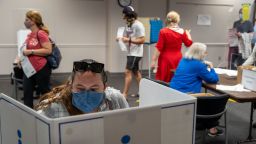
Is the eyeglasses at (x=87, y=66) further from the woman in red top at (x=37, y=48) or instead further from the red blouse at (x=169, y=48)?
the red blouse at (x=169, y=48)

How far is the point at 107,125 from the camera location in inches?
32.9

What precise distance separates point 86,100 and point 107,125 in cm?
50

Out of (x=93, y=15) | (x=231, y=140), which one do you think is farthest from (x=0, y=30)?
(x=231, y=140)

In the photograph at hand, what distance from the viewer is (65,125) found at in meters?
0.77

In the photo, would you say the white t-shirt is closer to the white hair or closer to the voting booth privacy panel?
the white hair

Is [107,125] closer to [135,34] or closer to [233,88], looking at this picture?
[233,88]

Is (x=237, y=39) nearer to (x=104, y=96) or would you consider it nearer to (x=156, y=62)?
(x=156, y=62)

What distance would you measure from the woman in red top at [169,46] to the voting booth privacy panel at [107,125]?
96.2 inches

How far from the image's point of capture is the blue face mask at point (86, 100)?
4.31 feet

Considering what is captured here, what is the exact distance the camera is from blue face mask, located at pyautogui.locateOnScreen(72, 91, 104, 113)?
131cm

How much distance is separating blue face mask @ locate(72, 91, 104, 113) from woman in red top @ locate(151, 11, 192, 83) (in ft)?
7.37

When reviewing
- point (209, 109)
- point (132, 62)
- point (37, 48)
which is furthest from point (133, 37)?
point (209, 109)

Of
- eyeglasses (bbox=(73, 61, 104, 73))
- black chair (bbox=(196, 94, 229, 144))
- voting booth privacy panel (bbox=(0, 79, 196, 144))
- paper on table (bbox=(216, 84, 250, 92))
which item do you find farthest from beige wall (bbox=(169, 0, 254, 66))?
voting booth privacy panel (bbox=(0, 79, 196, 144))

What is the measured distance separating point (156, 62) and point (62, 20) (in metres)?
2.97
